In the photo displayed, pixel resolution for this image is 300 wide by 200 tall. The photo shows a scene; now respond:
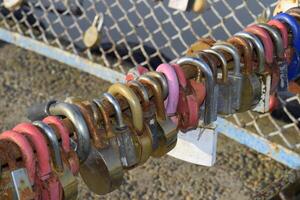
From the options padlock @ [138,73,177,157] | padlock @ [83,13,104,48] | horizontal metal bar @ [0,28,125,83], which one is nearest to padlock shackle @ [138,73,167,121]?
padlock @ [138,73,177,157]

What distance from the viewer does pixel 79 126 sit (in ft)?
2.45

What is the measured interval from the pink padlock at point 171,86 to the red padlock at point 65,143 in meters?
0.19

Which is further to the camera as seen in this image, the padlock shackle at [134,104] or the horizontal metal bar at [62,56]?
the horizontal metal bar at [62,56]

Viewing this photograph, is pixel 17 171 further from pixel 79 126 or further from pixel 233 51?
pixel 233 51

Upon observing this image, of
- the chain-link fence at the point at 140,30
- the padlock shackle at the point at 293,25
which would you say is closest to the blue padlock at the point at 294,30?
the padlock shackle at the point at 293,25

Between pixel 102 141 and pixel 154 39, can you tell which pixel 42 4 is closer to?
pixel 154 39

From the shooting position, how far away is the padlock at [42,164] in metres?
0.70

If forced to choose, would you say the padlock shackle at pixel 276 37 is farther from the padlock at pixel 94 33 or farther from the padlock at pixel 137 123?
the padlock at pixel 94 33

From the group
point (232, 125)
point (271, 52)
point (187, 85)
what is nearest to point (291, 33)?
point (271, 52)

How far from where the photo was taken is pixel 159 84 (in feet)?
2.77

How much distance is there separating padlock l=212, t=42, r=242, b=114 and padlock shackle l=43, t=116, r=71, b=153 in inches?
13.2

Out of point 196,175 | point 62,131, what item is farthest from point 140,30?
point 62,131

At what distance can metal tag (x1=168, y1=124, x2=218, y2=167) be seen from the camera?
0.98 meters

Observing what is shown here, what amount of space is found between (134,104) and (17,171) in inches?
8.3
